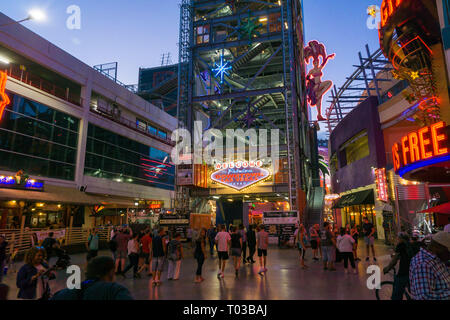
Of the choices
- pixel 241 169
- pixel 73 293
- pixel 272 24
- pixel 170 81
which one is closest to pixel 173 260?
pixel 73 293

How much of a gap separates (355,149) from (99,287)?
3587cm

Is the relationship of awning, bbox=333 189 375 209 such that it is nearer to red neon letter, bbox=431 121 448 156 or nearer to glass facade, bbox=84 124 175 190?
red neon letter, bbox=431 121 448 156

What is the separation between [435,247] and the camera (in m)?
3.88

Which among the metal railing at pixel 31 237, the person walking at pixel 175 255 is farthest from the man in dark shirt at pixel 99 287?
the metal railing at pixel 31 237

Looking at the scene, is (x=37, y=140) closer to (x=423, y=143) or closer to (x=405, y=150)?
(x=405, y=150)

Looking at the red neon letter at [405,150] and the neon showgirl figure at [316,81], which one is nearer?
the red neon letter at [405,150]

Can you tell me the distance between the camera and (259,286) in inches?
364

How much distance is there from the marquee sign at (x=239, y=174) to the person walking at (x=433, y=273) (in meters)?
21.5

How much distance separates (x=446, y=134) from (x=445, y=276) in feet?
36.9

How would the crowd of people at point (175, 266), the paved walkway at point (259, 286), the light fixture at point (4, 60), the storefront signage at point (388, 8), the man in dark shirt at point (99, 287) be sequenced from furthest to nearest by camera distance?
the light fixture at point (4, 60), the storefront signage at point (388, 8), the paved walkway at point (259, 286), the crowd of people at point (175, 266), the man in dark shirt at point (99, 287)

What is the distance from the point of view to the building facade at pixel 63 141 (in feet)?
69.3

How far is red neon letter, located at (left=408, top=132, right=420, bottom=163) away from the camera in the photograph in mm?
14009

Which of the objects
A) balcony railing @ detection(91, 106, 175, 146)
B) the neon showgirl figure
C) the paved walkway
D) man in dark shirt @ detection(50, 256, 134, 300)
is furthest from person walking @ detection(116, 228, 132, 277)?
the neon showgirl figure

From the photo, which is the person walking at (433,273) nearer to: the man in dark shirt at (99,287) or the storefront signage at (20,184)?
the man in dark shirt at (99,287)
